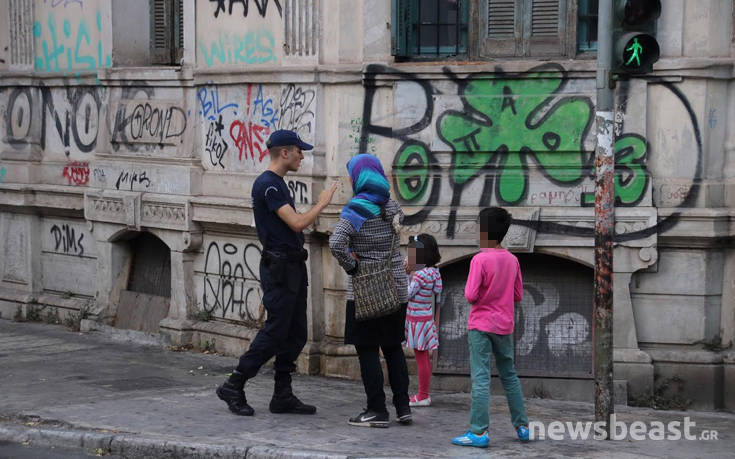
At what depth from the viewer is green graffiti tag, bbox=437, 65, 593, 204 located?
957cm

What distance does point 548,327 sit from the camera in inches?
386

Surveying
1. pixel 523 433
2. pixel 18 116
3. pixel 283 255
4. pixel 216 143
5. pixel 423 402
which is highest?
pixel 18 116

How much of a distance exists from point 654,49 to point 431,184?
2.84 meters

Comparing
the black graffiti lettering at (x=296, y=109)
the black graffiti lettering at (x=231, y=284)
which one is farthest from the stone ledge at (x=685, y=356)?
the black graffiti lettering at (x=231, y=284)

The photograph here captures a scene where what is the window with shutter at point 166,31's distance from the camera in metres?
12.8

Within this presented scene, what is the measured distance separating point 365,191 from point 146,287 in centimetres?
513

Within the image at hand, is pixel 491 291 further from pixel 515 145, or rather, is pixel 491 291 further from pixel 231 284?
pixel 231 284

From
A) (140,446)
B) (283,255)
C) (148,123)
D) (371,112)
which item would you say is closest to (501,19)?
(371,112)

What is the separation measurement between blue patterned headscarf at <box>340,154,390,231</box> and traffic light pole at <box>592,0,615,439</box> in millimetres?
1512

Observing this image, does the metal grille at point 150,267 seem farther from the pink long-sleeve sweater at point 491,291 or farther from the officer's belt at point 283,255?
the pink long-sleeve sweater at point 491,291

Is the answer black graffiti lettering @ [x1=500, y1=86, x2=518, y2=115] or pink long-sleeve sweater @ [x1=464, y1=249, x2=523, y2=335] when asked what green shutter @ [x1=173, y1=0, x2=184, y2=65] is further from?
pink long-sleeve sweater @ [x1=464, y1=249, x2=523, y2=335]

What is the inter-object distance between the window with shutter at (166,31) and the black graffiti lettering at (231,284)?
2712 mm

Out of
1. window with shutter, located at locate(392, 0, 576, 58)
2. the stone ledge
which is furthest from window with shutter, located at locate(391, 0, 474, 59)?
the stone ledge

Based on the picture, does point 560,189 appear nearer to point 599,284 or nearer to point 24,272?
point 599,284
